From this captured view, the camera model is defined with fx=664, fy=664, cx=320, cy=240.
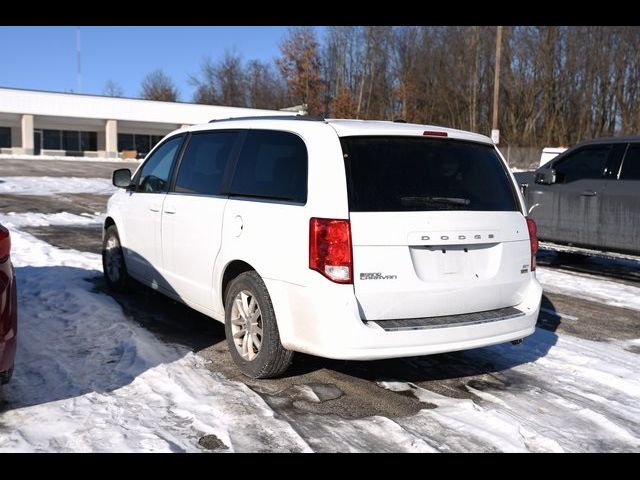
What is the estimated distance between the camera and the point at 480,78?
2180 inches

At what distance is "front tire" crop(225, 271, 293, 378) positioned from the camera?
14.8 ft

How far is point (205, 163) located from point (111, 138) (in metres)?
52.0

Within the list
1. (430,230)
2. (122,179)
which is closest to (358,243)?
(430,230)

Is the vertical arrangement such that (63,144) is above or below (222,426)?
above

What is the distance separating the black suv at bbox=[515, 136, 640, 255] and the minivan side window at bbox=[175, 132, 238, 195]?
18.9ft

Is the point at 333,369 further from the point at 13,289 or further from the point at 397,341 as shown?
the point at 13,289

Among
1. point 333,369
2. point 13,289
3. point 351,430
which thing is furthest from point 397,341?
point 13,289

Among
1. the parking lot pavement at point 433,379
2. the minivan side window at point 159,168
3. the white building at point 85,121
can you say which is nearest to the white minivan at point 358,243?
the parking lot pavement at point 433,379

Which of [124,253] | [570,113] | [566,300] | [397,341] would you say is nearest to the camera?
[397,341]

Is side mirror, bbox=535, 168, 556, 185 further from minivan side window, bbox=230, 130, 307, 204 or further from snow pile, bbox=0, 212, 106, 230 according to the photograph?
snow pile, bbox=0, 212, 106, 230

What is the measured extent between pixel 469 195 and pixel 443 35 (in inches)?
2189

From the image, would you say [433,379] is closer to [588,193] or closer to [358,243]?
[358,243]

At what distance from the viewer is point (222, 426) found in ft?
12.7
